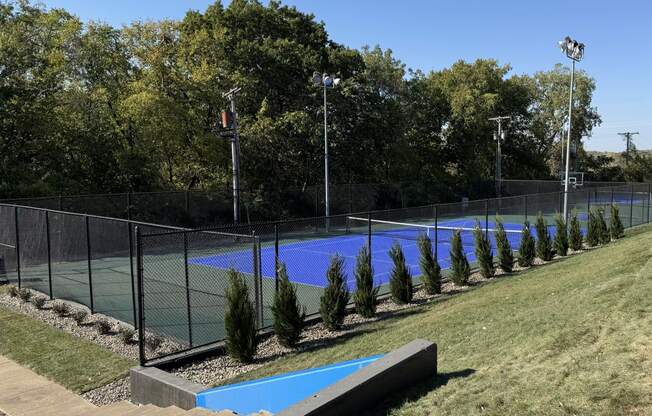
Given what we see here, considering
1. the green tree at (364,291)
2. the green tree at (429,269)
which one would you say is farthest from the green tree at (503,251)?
the green tree at (364,291)

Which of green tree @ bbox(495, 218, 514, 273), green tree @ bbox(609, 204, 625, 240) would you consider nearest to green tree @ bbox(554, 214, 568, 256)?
green tree @ bbox(495, 218, 514, 273)

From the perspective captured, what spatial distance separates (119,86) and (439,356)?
98.9 feet

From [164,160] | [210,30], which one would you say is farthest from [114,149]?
[210,30]

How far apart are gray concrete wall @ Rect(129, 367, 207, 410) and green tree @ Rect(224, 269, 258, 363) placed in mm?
1216

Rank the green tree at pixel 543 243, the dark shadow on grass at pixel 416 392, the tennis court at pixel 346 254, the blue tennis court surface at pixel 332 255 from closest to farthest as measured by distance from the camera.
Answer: the dark shadow on grass at pixel 416 392 < the green tree at pixel 543 243 < the tennis court at pixel 346 254 < the blue tennis court surface at pixel 332 255

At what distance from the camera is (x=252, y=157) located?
34.0 meters

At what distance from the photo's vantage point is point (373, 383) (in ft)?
15.7

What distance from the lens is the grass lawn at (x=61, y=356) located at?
8.09 meters

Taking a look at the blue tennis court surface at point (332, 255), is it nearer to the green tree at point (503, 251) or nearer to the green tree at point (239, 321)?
the green tree at point (503, 251)

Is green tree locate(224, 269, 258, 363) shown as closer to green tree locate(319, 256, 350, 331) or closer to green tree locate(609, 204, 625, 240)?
green tree locate(319, 256, 350, 331)

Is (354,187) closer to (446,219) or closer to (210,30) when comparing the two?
(446,219)

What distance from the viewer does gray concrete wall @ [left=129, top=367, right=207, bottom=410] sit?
668cm

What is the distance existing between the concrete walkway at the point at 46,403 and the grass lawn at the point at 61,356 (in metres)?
0.23

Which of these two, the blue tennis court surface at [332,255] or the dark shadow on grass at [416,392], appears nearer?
the dark shadow on grass at [416,392]
